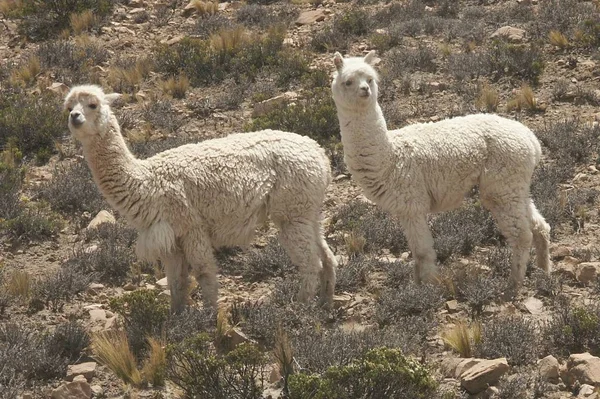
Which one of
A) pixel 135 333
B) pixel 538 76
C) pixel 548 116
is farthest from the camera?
pixel 538 76

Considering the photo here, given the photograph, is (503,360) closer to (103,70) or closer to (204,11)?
(103,70)

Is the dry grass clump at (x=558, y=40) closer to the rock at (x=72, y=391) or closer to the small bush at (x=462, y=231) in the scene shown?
the small bush at (x=462, y=231)

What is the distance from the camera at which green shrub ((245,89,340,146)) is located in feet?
46.1

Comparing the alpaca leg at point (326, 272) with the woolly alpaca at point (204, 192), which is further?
the alpaca leg at point (326, 272)

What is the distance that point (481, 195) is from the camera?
971 cm

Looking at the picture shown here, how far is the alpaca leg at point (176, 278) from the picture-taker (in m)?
8.63

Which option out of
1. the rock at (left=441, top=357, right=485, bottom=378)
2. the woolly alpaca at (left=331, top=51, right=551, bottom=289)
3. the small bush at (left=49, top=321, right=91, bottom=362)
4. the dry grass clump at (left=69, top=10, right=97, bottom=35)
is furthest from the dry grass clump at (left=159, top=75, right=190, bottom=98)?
the rock at (left=441, top=357, right=485, bottom=378)

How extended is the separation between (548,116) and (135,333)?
8552 mm

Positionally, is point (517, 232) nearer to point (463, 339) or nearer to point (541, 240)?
point (541, 240)

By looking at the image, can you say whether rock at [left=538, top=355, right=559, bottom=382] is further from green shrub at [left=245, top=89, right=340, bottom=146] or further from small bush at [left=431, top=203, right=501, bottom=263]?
green shrub at [left=245, top=89, right=340, bottom=146]

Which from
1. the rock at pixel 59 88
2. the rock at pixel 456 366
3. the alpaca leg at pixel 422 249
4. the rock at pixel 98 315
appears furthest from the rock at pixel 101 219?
the rock at pixel 456 366

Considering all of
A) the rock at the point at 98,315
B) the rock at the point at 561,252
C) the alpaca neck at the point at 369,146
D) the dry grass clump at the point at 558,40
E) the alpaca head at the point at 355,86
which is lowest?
the rock at the point at 561,252

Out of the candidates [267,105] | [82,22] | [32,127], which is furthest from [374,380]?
[82,22]

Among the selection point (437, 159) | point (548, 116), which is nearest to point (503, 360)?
point (437, 159)
